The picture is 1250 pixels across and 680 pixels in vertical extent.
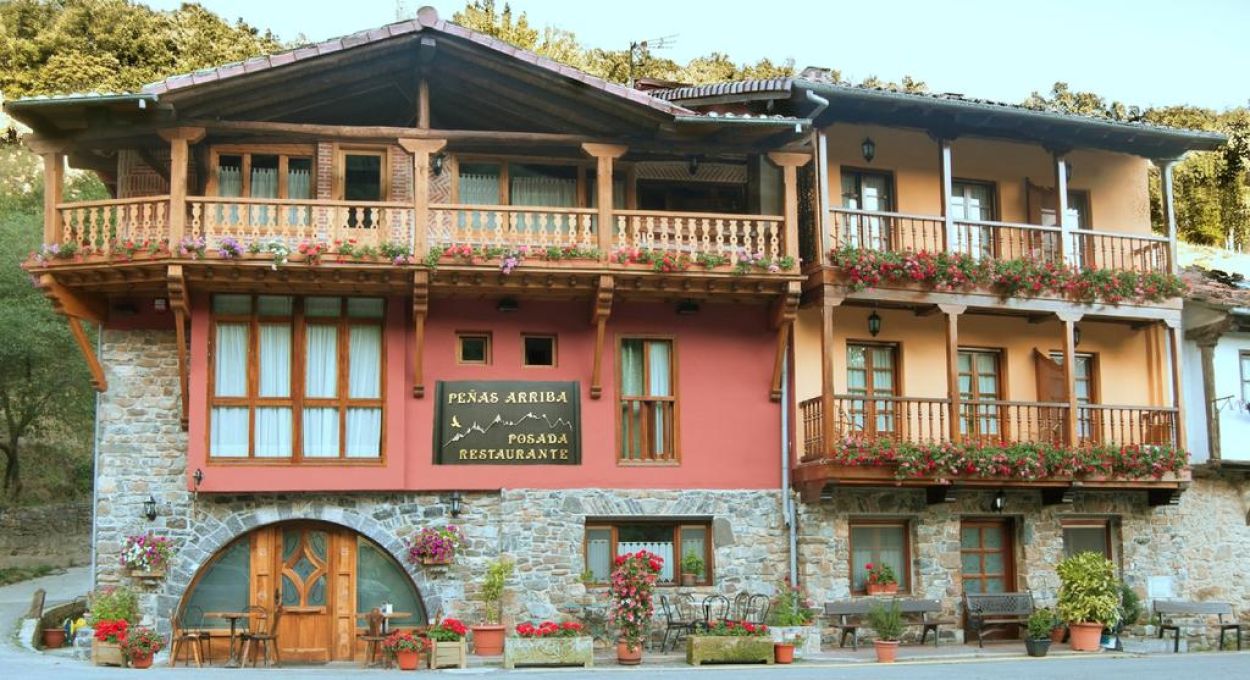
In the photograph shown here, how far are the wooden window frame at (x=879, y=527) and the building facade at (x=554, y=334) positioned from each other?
8 cm

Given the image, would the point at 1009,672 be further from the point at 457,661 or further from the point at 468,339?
the point at 468,339

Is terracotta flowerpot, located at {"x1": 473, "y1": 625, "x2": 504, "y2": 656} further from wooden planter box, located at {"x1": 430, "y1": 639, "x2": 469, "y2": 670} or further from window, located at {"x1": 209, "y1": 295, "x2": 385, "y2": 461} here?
window, located at {"x1": 209, "y1": 295, "x2": 385, "y2": 461}

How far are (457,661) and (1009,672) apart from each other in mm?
6875

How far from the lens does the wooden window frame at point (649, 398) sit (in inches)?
806

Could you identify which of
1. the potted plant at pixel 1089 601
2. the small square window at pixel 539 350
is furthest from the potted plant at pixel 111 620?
the potted plant at pixel 1089 601

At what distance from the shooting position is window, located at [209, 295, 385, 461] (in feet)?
63.5

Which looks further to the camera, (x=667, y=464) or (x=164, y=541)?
(x=667, y=464)

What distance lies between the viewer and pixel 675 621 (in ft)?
65.4

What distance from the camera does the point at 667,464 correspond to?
20516 mm

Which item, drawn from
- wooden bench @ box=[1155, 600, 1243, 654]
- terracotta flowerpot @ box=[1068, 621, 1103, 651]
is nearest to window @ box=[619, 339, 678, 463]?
terracotta flowerpot @ box=[1068, 621, 1103, 651]

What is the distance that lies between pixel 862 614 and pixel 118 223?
1195 centimetres

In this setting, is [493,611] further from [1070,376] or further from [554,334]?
[1070,376]

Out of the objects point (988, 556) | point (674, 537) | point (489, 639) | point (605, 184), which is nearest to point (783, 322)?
point (605, 184)

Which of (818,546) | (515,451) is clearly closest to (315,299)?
(515,451)
